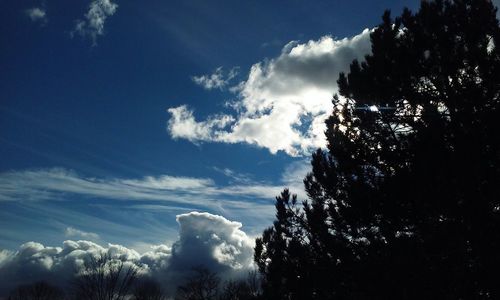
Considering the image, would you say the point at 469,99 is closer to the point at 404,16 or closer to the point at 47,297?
→ the point at 404,16

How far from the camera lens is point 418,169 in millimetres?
7457

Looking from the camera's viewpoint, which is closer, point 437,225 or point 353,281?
point 437,225

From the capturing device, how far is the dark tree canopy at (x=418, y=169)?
675cm

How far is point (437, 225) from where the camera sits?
6.99 metres

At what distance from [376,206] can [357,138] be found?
184cm

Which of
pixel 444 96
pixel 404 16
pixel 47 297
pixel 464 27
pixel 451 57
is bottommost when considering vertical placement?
pixel 47 297

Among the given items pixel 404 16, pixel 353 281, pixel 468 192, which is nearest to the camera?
pixel 468 192

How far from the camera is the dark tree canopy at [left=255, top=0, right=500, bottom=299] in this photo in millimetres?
6754

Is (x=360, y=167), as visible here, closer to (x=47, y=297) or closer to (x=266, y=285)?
(x=266, y=285)

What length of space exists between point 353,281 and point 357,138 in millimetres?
3587

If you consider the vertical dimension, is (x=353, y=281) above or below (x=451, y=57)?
below

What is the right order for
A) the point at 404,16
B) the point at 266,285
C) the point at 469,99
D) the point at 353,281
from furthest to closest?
the point at 266,285 < the point at 404,16 < the point at 353,281 < the point at 469,99

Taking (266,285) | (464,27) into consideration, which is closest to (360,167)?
(464,27)

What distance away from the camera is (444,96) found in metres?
8.08
